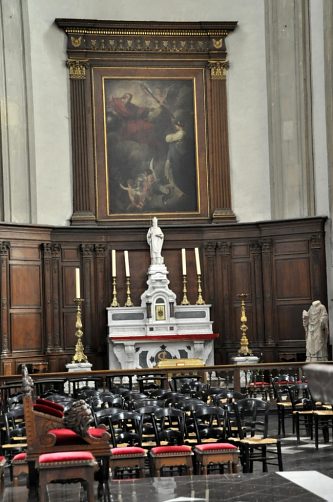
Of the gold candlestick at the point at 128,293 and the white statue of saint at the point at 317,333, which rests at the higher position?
the gold candlestick at the point at 128,293

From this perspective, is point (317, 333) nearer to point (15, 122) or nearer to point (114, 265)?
point (114, 265)

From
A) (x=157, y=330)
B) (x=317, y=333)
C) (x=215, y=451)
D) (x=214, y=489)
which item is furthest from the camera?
(x=157, y=330)

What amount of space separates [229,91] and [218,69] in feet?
2.11

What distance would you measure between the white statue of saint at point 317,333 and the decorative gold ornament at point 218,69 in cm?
659

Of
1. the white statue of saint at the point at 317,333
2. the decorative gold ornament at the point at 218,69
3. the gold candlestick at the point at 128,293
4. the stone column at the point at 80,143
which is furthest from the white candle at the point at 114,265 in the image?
the decorative gold ornament at the point at 218,69

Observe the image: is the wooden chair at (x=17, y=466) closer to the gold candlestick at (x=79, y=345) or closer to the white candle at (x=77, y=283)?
the gold candlestick at (x=79, y=345)

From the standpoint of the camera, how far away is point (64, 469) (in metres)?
8.95

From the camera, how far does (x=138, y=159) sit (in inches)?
990

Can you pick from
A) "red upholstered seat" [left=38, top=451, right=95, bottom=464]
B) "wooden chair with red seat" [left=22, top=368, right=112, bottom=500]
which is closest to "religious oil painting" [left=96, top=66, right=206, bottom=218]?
"wooden chair with red seat" [left=22, top=368, right=112, bottom=500]

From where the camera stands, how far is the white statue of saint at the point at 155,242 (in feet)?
79.7

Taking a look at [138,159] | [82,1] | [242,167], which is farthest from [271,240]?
[82,1]

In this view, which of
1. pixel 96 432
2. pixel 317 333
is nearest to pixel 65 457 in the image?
pixel 96 432

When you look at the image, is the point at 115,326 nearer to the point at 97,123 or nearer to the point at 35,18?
the point at 97,123

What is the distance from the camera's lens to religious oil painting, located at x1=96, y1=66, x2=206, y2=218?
987 inches
